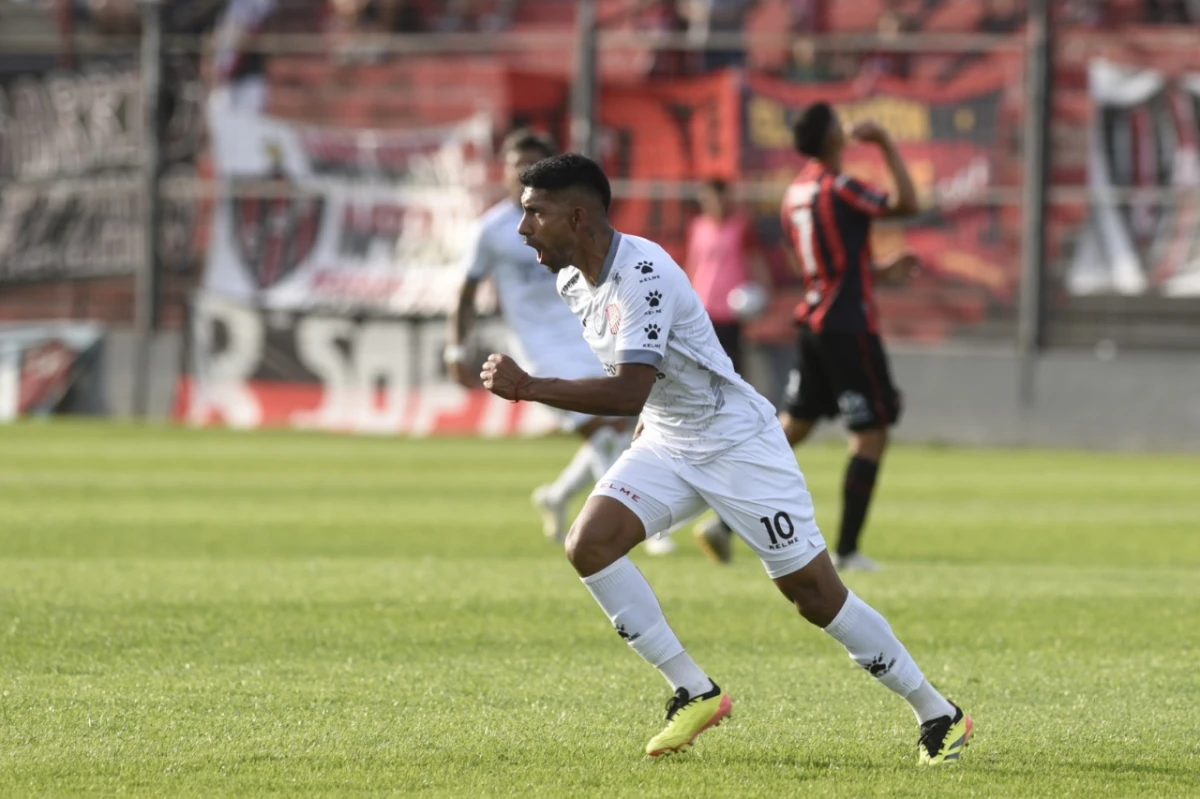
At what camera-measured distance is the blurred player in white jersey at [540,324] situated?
35.3ft

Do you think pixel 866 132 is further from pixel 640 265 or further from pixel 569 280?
pixel 640 265

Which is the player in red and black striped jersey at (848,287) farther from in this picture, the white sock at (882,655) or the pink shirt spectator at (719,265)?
the pink shirt spectator at (719,265)

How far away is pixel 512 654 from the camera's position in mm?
7352

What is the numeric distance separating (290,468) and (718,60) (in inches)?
323

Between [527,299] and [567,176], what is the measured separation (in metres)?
5.58

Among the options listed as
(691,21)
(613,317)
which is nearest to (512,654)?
(613,317)

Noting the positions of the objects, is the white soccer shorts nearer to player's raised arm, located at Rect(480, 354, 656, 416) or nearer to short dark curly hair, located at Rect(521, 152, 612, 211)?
player's raised arm, located at Rect(480, 354, 656, 416)

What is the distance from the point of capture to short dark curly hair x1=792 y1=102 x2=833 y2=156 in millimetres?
9820

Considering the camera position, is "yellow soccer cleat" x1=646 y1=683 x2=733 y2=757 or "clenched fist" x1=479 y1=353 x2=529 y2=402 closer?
"clenched fist" x1=479 y1=353 x2=529 y2=402

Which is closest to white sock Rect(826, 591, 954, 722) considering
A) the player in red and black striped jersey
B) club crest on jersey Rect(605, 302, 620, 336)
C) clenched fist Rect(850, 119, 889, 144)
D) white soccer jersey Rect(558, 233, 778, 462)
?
white soccer jersey Rect(558, 233, 778, 462)

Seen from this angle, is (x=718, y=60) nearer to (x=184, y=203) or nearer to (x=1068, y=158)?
(x=1068, y=158)

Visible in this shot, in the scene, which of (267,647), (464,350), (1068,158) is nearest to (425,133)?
(1068,158)

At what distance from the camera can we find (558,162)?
5.52 meters

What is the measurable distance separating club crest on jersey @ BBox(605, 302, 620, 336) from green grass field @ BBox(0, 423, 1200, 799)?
1217 mm
